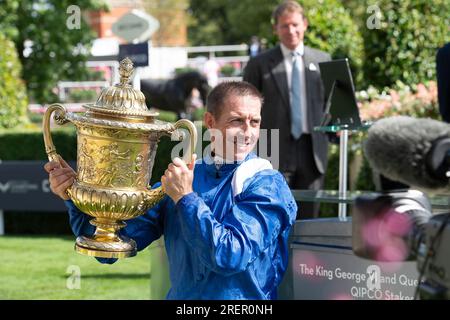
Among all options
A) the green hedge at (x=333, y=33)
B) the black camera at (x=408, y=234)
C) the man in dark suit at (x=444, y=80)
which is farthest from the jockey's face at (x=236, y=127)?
the green hedge at (x=333, y=33)

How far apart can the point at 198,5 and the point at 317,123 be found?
47492 mm

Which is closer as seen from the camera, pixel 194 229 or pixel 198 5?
pixel 194 229

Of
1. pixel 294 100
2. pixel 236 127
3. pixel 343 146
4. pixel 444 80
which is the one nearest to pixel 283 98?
pixel 294 100

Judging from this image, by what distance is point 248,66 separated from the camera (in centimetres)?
649

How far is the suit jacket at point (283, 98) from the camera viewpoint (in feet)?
20.5

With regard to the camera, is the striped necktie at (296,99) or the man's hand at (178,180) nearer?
the man's hand at (178,180)

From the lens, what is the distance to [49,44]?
17.9 m

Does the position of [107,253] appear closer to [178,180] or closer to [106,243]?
[106,243]

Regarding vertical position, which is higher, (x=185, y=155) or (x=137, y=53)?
(x=137, y=53)

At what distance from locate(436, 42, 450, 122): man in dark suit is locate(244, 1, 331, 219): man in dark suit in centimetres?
230

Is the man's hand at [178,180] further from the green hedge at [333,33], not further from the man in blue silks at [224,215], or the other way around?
the green hedge at [333,33]

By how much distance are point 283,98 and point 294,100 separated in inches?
3.1
